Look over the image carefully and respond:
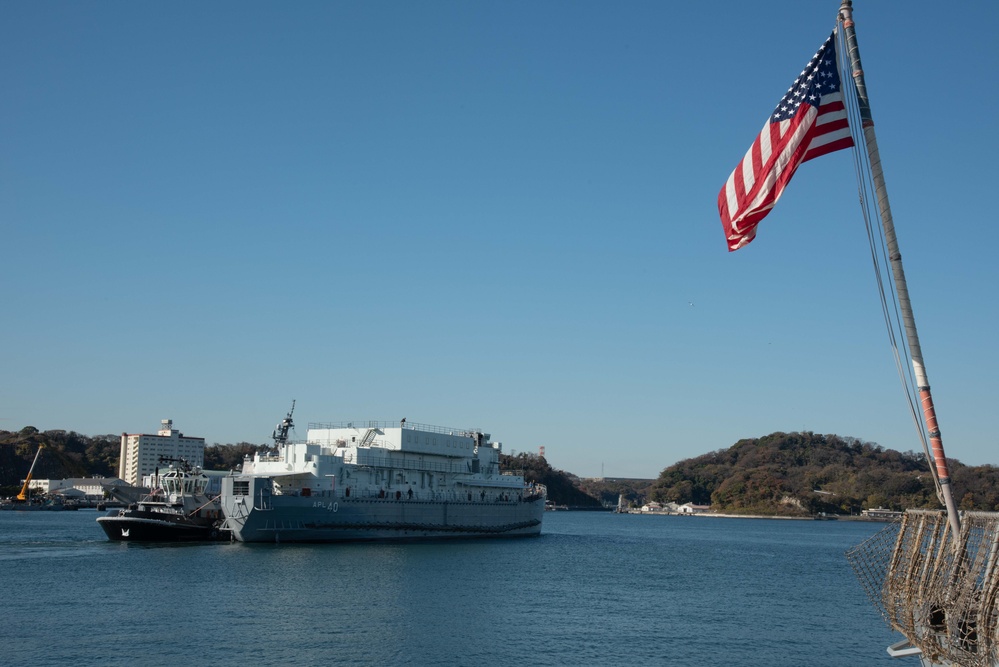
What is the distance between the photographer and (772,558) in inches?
2415

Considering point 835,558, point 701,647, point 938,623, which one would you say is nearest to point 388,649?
point 701,647

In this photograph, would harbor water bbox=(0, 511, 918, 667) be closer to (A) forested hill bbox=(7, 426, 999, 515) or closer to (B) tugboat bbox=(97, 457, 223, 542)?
(B) tugboat bbox=(97, 457, 223, 542)

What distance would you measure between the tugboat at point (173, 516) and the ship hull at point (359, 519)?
A: 12.9ft

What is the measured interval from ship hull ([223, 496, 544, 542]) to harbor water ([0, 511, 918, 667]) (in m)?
1.29

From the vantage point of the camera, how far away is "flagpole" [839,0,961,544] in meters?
11.7

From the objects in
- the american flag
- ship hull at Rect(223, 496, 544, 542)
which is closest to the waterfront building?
ship hull at Rect(223, 496, 544, 542)

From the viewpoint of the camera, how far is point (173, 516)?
55.8 meters

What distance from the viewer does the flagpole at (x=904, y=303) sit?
11734 mm

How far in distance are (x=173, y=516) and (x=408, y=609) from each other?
30.7 meters

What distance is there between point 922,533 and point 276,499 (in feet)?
143

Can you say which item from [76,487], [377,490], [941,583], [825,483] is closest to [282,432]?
[377,490]

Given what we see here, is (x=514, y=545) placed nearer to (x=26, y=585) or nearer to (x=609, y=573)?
(x=609, y=573)

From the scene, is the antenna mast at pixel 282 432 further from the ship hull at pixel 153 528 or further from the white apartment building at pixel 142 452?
the white apartment building at pixel 142 452

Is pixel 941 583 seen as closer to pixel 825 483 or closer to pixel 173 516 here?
pixel 173 516
